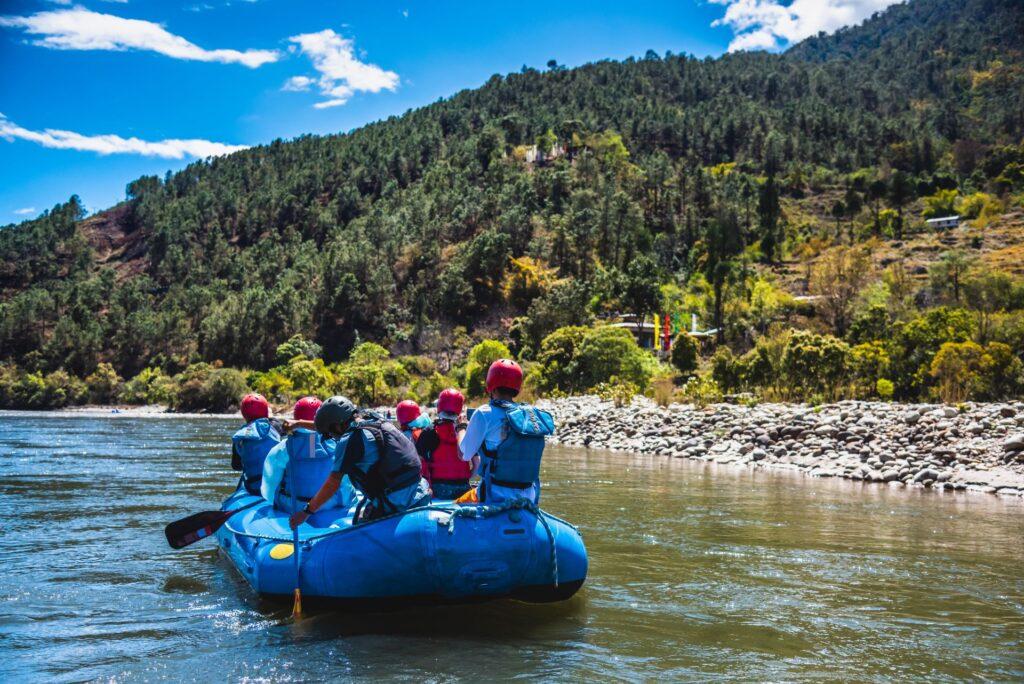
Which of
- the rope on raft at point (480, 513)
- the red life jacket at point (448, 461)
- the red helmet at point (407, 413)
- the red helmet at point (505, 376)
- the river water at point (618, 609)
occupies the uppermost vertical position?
the red helmet at point (505, 376)

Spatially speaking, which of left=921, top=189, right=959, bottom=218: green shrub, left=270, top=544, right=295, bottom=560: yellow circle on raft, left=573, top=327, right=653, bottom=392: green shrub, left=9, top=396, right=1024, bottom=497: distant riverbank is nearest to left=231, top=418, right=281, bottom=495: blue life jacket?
left=270, top=544, right=295, bottom=560: yellow circle on raft

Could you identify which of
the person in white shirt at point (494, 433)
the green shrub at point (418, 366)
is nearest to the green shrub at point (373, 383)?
the green shrub at point (418, 366)

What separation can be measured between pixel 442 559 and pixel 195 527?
11.9 ft

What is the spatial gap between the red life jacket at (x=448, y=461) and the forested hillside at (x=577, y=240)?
19.7m

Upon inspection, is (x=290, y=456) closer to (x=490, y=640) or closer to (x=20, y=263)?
(x=490, y=640)

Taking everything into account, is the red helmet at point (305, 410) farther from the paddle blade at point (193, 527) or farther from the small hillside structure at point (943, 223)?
the small hillside structure at point (943, 223)

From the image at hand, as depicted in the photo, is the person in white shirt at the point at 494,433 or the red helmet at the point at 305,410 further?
the red helmet at the point at 305,410

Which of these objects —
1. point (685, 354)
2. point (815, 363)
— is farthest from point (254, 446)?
point (685, 354)

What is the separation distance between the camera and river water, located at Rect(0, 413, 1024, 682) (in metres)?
5.49

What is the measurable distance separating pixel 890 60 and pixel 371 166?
14421cm

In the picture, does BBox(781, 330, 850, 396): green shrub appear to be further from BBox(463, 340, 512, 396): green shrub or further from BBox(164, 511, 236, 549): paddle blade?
BBox(463, 340, 512, 396): green shrub

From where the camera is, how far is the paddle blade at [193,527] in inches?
316

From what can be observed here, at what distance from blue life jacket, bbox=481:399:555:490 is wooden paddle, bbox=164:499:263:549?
3.49 metres

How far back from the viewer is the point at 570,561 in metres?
6.52
